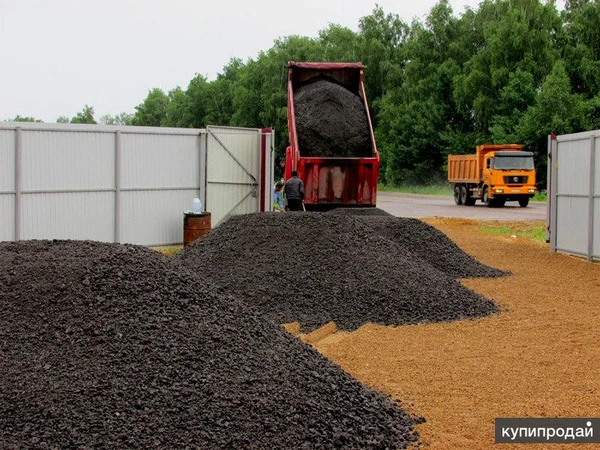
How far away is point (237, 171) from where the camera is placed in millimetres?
21281

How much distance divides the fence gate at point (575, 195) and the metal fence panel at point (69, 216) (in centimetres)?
967

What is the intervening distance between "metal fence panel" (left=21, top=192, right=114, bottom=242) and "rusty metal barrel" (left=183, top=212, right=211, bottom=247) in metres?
1.68

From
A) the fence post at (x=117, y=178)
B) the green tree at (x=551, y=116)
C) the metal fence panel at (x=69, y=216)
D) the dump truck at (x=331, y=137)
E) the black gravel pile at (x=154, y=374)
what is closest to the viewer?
the black gravel pile at (x=154, y=374)

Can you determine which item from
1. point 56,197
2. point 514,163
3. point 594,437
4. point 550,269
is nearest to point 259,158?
point 56,197

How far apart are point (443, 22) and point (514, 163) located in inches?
1062

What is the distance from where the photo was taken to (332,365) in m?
7.68

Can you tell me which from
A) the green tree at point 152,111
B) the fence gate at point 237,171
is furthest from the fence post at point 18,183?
the green tree at point 152,111

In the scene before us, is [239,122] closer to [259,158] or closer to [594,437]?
[259,158]

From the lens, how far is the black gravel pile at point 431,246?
16062mm

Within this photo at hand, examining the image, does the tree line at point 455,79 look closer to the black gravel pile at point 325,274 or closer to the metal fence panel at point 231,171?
the metal fence panel at point 231,171

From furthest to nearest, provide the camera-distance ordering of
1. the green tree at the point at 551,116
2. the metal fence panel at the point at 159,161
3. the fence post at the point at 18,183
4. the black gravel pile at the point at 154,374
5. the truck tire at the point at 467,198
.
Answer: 1. the green tree at the point at 551,116
2. the truck tire at the point at 467,198
3. the metal fence panel at the point at 159,161
4. the fence post at the point at 18,183
5. the black gravel pile at the point at 154,374

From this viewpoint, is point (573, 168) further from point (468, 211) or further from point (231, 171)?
point (468, 211)

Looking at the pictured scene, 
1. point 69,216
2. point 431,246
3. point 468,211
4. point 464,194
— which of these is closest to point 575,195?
point 431,246

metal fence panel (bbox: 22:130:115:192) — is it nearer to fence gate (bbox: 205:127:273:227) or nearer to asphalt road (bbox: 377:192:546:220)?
fence gate (bbox: 205:127:273:227)
